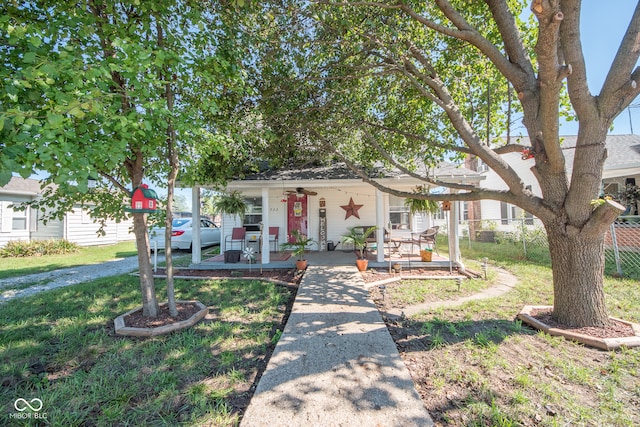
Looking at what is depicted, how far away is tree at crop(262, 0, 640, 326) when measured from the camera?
3.50 m

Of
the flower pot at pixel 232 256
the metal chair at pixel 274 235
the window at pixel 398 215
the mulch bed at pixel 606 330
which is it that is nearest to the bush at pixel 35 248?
the flower pot at pixel 232 256

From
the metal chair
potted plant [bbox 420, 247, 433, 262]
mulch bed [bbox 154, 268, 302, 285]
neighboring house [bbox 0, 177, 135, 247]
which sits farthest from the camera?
neighboring house [bbox 0, 177, 135, 247]

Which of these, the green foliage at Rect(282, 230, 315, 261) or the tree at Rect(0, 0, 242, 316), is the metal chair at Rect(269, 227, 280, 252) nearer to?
the green foliage at Rect(282, 230, 315, 261)

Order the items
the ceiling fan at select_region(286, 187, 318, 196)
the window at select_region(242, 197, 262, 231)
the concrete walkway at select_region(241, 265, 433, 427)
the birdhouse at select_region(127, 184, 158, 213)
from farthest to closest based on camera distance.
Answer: the window at select_region(242, 197, 262, 231) < the ceiling fan at select_region(286, 187, 318, 196) < the birdhouse at select_region(127, 184, 158, 213) < the concrete walkway at select_region(241, 265, 433, 427)

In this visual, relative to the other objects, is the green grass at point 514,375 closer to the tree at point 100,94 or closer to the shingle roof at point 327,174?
the tree at point 100,94

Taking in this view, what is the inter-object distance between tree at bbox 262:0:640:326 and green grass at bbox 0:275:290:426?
11.5 feet

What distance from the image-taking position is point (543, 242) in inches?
410

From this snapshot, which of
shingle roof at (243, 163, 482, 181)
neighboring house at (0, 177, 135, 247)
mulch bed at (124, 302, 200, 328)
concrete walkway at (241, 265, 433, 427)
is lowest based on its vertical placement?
concrete walkway at (241, 265, 433, 427)

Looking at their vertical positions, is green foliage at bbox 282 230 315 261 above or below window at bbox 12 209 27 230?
below

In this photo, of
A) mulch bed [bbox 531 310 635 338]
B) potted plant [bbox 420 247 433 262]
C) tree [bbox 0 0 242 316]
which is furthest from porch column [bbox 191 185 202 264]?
mulch bed [bbox 531 310 635 338]

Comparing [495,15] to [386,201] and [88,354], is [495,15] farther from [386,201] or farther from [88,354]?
[88,354]

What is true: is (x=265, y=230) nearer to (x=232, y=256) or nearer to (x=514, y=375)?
(x=232, y=256)

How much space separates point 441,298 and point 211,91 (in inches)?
239

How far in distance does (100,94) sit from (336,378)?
3.57 metres
